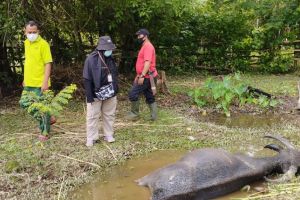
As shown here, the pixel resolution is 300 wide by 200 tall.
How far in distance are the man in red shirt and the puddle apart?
48.0 inches

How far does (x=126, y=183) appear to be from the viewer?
5684mm

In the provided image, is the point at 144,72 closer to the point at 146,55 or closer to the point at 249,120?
the point at 146,55

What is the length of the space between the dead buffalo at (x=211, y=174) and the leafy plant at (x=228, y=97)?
3.34 meters

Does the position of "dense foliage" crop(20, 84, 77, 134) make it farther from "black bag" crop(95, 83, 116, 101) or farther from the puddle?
the puddle

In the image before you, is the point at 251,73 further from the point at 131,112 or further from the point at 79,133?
the point at 79,133

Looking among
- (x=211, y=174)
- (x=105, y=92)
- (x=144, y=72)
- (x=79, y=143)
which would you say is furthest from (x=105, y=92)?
(x=211, y=174)

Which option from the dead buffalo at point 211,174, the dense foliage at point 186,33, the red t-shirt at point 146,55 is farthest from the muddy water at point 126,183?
the dense foliage at point 186,33

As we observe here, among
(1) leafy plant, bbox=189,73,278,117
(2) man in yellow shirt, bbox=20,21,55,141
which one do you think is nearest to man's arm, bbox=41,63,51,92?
(2) man in yellow shirt, bbox=20,21,55,141

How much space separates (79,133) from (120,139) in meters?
0.77

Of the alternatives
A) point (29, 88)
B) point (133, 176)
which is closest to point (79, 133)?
point (29, 88)

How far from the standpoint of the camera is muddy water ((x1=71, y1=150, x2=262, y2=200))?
5301 millimetres

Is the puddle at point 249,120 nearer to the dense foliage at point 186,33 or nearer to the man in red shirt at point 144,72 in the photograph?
the man in red shirt at point 144,72

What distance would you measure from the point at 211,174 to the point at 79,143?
2.61 metres

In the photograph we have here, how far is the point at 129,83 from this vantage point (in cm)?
1184
